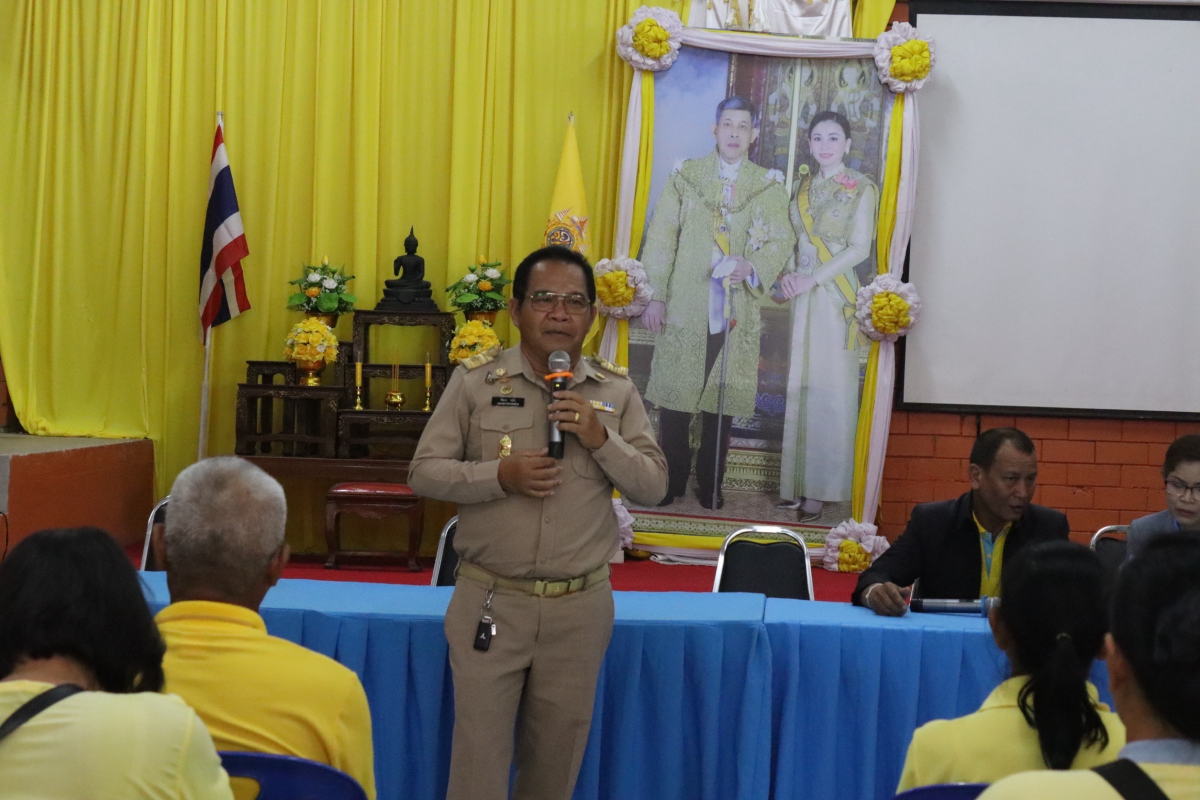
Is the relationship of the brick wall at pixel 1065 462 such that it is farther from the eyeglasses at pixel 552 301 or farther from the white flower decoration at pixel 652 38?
the eyeglasses at pixel 552 301

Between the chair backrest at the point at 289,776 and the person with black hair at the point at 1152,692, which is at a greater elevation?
the person with black hair at the point at 1152,692

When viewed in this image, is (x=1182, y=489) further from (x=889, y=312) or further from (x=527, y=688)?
(x=889, y=312)

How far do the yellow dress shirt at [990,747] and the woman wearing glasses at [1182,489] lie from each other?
155cm

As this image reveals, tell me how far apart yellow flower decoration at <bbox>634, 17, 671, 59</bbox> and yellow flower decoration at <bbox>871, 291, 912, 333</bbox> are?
1673 millimetres

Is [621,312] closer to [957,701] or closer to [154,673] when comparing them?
[957,701]

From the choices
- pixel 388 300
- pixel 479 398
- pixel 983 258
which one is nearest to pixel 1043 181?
pixel 983 258

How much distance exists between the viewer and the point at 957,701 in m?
2.58

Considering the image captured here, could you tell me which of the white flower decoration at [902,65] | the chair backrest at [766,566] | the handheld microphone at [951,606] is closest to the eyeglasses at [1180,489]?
the handheld microphone at [951,606]

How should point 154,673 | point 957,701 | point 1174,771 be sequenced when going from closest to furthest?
1. point 1174,771
2. point 154,673
3. point 957,701

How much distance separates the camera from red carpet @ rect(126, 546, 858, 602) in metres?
5.28

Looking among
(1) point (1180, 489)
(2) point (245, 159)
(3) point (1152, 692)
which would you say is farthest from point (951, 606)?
(2) point (245, 159)

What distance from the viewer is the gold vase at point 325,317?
237 inches

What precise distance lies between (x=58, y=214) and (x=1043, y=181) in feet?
17.6

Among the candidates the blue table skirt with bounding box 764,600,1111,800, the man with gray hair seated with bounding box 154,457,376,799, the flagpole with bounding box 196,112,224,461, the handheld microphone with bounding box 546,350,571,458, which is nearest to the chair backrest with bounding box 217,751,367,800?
the man with gray hair seated with bounding box 154,457,376,799
